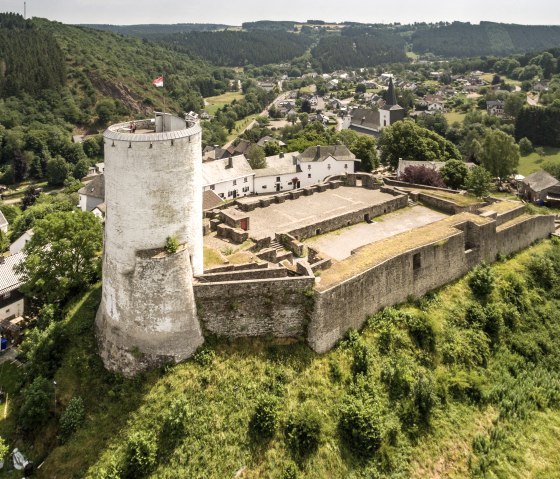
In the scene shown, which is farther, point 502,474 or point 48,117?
point 48,117

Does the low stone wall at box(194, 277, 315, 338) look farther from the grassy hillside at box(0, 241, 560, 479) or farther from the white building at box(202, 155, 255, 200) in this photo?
the white building at box(202, 155, 255, 200)

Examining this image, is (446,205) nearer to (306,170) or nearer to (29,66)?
(306,170)

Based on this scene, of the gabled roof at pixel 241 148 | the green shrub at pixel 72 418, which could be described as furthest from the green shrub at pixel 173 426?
the gabled roof at pixel 241 148

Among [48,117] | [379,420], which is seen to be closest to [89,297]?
[379,420]

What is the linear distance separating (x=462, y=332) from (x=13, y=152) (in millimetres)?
89132

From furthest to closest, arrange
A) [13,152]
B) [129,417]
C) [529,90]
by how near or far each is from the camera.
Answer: [529,90]
[13,152]
[129,417]

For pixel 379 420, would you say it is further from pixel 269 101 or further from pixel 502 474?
pixel 269 101

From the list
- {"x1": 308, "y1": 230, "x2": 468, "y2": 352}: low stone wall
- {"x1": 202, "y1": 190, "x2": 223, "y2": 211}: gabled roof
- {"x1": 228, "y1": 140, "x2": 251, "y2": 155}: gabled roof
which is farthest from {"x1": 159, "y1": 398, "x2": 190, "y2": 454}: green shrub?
{"x1": 228, "y1": 140, "x2": 251, "y2": 155}: gabled roof

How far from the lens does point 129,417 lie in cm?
1928

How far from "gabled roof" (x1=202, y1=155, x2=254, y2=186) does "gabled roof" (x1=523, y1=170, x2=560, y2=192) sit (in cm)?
3205

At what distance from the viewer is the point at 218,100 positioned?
16688cm

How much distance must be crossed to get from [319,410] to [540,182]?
155ft

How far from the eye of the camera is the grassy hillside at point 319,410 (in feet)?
61.0

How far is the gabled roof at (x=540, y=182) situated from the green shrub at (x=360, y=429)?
44288 mm
